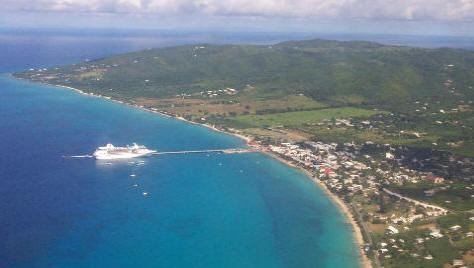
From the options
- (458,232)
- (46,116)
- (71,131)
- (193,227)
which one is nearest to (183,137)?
(71,131)

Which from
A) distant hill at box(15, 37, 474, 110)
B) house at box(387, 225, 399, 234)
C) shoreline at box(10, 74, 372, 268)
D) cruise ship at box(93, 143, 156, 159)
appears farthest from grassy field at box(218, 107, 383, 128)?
house at box(387, 225, 399, 234)

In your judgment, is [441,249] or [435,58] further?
[435,58]

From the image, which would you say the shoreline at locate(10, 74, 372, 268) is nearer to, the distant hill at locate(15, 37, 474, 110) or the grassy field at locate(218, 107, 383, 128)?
the grassy field at locate(218, 107, 383, 128)

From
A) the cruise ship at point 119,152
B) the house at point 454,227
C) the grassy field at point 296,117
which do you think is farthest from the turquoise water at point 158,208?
the grassy field at point 296,117

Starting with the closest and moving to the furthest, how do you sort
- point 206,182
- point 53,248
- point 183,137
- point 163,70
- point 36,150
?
point 53,248
point 206,182
point 36,150
point 183,137
point 163,70

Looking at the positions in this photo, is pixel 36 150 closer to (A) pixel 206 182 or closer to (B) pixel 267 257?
(A) pixel 206 182

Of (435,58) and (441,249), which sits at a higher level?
(435,58)

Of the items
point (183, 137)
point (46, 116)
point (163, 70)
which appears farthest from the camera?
point (163, 70)
